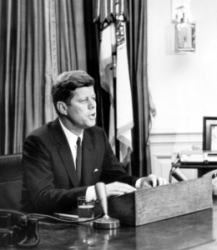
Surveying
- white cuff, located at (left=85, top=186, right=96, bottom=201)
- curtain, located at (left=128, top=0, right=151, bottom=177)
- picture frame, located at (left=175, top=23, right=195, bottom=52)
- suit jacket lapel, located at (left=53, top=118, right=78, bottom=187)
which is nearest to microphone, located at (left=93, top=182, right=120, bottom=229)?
white cuff, located at (left=85, top=186, right=96, bottom=201)

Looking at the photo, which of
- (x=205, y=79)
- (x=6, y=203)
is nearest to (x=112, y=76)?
(x=205, y=79)

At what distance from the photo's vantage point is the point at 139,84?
4023mm

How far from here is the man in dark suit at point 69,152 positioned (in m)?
2.11

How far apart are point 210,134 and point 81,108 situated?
1.63 m

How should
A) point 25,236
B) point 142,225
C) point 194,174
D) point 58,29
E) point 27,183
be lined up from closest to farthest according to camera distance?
point 25,236 → point 142,225 → point 27,183 → point 58,29 → point 194,174

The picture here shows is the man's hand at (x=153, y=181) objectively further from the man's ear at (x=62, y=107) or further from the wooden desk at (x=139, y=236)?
the man's ear at (x=62, y=107)

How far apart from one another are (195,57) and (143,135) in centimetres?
83

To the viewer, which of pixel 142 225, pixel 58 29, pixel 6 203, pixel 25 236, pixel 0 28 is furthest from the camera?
pixel 58 29

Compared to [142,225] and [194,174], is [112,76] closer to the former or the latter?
[194,174]

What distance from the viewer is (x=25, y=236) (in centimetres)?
143

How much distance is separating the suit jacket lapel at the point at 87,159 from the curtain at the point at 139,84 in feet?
5.38

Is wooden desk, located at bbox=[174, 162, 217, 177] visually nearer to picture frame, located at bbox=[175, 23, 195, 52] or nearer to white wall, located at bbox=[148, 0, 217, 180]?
white wall, located at bbox=[148, 0, 217, 180]

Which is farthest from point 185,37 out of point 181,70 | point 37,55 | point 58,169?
point 58,169

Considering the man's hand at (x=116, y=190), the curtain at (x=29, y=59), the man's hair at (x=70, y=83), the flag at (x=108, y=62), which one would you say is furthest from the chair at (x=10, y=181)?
the flag at (x=108, y=62)
